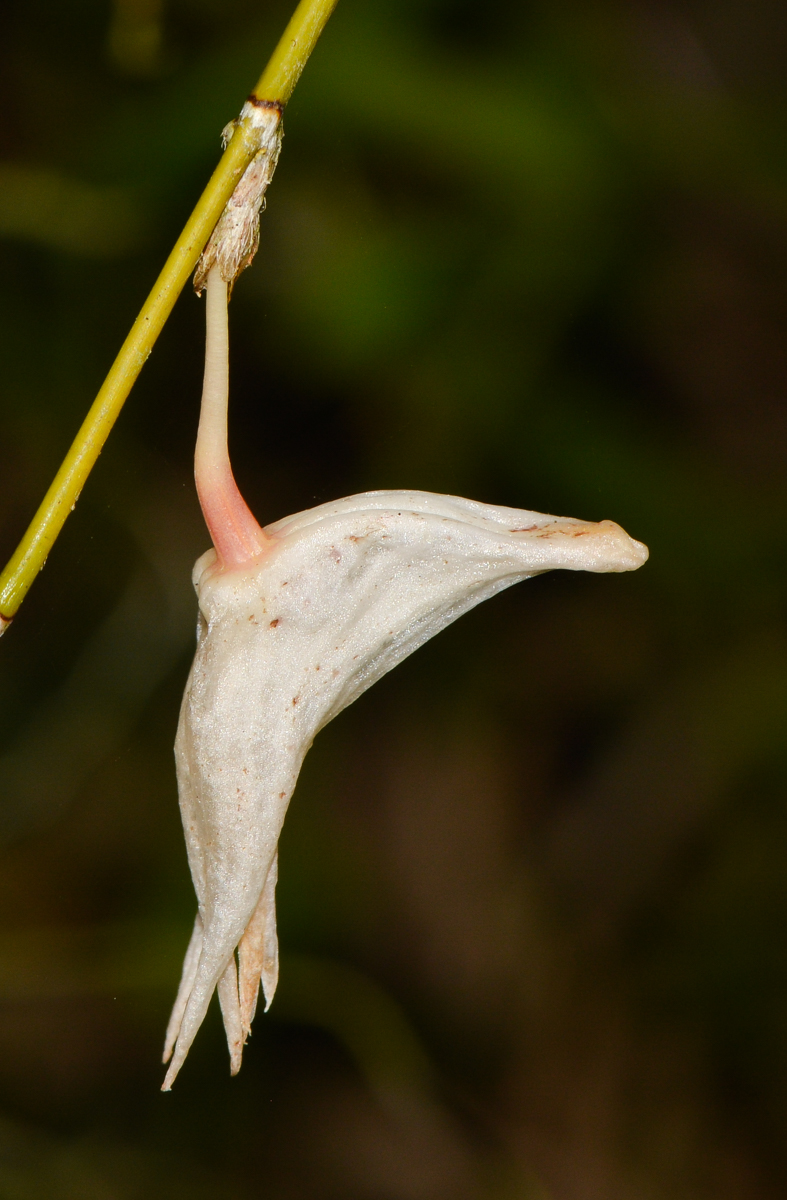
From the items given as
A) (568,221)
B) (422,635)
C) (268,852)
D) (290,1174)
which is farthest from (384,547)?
(290,1174)

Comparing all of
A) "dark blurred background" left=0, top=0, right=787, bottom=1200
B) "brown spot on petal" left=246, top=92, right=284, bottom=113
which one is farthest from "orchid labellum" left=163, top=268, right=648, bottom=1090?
"dark blurred background" left=0, top=0, right=787, bottom=1200

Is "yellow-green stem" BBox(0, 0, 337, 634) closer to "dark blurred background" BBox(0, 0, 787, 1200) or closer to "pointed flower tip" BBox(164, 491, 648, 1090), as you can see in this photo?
"pointed flower tip" BBox(164, 491, 648, 1090)

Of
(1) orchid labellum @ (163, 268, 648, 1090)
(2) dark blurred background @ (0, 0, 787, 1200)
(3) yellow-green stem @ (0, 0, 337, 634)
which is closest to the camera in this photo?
(3) yellow-green stem @ (0, 0, 337, 634)

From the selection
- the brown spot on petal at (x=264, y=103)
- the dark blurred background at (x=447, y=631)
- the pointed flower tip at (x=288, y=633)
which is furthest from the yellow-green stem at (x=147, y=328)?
the dark blurred background at (x=447, y=631)

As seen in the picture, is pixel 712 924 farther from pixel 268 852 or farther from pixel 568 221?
pixel 268 852

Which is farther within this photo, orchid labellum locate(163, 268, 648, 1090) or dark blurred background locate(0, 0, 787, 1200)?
dark blurred background locate(0, 0, 787, 1200)

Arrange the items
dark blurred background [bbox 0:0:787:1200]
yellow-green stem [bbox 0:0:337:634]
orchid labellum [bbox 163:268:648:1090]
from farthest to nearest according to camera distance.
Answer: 1. dark blurred background [bbox 0:0:787:1200]
2. orchid labellum [bbox 163:268:648:1090]
3. yellow-green stem [bbox 0:0:337:634]

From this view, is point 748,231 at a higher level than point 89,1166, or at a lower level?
higher

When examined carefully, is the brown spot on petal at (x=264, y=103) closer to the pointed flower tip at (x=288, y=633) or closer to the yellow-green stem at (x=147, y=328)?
the yellow-green stem at (x=147, y=328)
